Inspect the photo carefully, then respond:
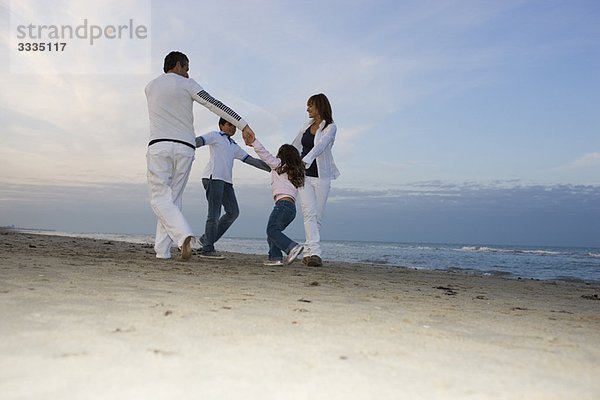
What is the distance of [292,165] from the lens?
6.93 m

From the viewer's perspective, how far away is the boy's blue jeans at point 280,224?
7035 millimetres

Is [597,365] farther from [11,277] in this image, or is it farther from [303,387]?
[11,277]

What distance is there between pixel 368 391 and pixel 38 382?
104 cm

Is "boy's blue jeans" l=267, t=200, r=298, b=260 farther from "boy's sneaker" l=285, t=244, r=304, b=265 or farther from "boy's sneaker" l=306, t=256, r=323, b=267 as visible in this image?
"boy's sneaker" l=306, t=256, r=323, b=267

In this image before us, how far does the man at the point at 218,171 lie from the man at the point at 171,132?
2.93 ft

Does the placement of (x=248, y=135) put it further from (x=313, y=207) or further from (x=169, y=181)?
(x=313, y=207)

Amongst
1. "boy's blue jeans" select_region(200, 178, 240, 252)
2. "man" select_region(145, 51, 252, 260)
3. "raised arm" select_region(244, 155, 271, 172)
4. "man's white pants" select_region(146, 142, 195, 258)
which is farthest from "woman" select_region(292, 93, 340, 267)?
"man's white pants" select_region(146, 142, 195, 258)

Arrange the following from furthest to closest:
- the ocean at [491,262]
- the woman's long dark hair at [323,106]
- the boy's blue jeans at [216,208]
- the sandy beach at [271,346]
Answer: the ocean at [491,262] → the boy's blue jeans at [216,208] → the woman's long dark hair at [323,106] → the sandy beach at [271,346]

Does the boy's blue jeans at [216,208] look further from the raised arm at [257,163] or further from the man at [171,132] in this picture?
the man at [171,132]

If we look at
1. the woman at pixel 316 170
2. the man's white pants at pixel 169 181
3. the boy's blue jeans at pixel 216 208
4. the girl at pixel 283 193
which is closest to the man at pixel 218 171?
the boy's blue jeans at pixel 216 208

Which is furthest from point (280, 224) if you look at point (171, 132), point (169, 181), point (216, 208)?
point (171, 132)

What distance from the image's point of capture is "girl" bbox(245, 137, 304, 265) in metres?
6.92

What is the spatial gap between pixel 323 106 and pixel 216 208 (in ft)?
6.61

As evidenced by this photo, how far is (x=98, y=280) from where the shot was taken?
406 cm
